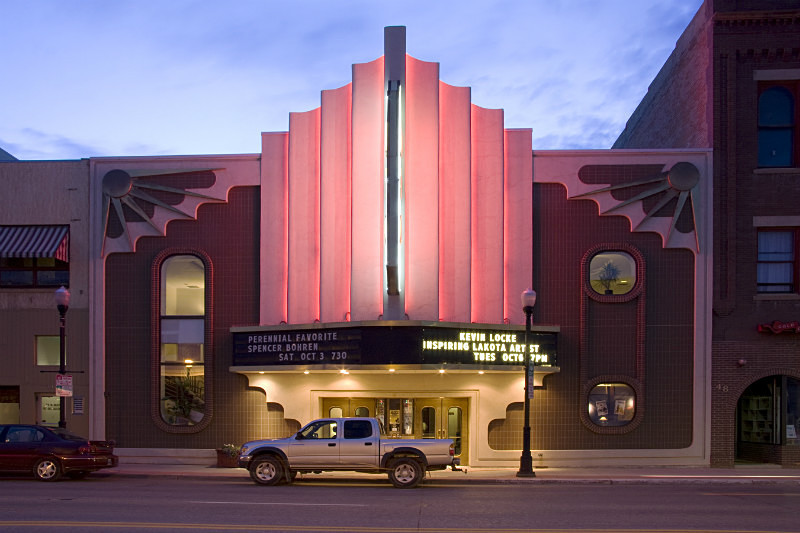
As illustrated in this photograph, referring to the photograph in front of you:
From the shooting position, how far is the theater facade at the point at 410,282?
72.0 feet

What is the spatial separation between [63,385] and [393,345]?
9.38m

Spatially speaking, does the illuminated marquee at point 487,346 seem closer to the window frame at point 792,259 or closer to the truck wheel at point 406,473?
the truck wheel at point 406,473

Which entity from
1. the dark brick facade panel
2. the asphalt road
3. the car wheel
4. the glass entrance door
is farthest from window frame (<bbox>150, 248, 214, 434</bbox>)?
the dark brick facade panel

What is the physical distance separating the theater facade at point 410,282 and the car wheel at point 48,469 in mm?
4512

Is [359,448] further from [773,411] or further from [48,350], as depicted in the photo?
[773,411]

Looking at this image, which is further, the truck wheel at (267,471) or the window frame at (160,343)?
the window frame at (160,343)

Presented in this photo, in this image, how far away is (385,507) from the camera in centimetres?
1495

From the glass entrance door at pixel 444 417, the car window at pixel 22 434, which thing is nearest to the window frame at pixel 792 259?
the glass entrance door at pixel 444 417

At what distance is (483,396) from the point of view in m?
23.1

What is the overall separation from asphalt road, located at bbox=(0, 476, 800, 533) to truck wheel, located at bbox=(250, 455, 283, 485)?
30 centimetres

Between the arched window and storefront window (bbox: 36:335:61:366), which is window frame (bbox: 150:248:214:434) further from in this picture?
the arched window

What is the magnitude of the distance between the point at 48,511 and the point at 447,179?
43.5 ft

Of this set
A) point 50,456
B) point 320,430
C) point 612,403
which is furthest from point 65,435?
point 612,403

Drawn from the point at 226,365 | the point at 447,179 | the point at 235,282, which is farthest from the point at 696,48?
the point at 226,365
